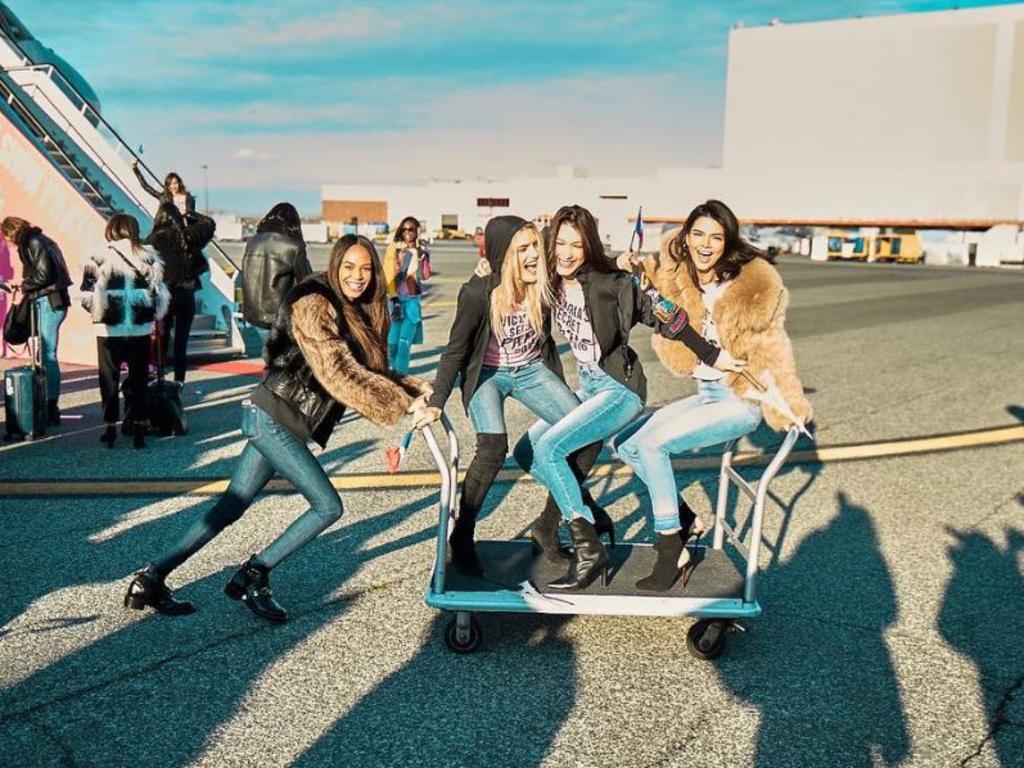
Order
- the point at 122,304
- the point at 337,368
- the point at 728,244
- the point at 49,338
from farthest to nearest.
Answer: the point at 49,338 → the point at 122,304 → the point at 728,244 → the point at 337,368

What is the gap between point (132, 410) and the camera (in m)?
7.67

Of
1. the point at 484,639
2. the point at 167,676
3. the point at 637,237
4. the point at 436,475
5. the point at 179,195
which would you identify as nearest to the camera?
the point at 167,676

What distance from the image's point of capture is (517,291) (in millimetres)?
4469

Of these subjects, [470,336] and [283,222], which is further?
[283,222]

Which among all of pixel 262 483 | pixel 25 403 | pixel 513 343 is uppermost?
pixel 513 343

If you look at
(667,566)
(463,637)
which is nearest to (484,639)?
(463,637)

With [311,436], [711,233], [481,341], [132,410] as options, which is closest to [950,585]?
[711,233]

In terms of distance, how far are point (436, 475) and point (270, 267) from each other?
7.86ft

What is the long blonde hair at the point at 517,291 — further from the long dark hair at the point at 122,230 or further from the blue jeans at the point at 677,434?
the long dark hair at the point at 122,230

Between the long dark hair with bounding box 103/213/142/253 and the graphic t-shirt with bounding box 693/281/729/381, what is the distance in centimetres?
481

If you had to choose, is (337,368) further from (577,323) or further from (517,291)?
(577,323)

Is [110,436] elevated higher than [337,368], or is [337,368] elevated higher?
[337,368]

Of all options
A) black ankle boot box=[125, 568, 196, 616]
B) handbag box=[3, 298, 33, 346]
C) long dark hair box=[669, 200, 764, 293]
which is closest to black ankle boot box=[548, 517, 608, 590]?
long dark hair box=[669, 200, 764, 293]

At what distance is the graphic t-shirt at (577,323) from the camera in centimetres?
456
